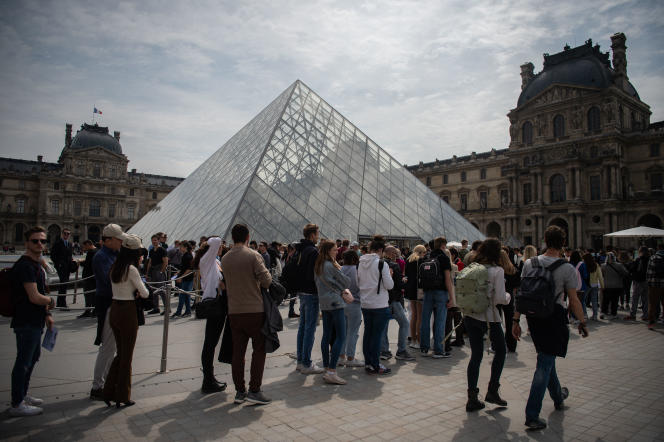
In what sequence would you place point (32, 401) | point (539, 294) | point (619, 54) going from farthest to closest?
point (619, 54)
point (32, 401)
point (539, 294)

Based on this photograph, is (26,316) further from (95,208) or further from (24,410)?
(95,208)

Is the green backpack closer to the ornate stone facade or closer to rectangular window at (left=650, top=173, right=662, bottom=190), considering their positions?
rectangular window at (left=650, top=173, right=662, bottom=190)

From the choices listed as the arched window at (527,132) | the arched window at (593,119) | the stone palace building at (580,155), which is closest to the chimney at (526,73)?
the stone palace building at (580,155)

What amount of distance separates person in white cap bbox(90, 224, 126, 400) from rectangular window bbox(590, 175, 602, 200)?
47.7 m

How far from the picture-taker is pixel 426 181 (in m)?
60.6

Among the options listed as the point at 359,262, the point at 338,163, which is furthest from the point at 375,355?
the point at 338,163

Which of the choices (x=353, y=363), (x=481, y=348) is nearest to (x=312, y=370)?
(x=353, y=363)

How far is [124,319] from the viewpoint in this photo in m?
3.62

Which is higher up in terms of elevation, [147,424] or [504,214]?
[504,214]

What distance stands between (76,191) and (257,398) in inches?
2834

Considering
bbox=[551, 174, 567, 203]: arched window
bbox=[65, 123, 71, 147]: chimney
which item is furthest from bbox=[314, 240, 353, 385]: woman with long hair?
bbox=[65, 123, 71, 147]: chimney

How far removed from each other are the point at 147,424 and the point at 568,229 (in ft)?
157

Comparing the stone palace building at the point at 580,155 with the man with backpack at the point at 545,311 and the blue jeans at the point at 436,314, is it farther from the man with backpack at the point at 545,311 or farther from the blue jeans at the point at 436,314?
the man with backpack at the point at 545,311

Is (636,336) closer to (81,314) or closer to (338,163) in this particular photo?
(81,314)
